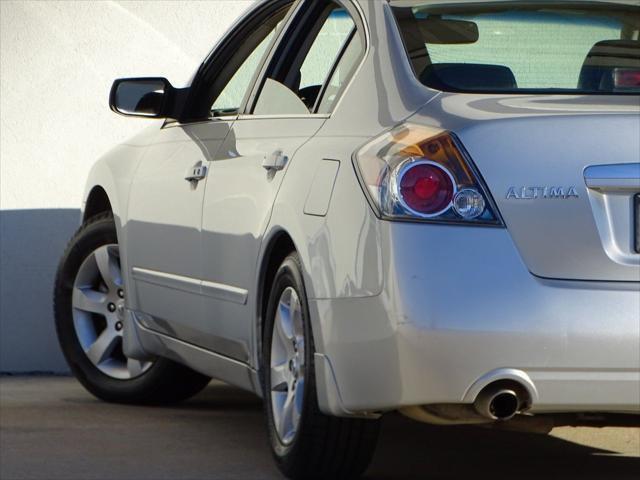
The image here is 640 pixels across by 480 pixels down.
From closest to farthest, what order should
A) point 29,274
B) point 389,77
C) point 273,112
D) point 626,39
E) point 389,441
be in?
point 389,77, point 626,39, point 273,112, point 389,441, point 29,274

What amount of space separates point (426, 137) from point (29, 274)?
4.48 meters

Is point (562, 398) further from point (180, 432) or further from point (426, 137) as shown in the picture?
point (180, 432)

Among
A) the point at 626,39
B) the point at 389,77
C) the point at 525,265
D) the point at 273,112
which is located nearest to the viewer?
the point at 525,265

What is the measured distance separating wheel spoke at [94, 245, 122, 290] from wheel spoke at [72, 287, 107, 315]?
0.09 metres

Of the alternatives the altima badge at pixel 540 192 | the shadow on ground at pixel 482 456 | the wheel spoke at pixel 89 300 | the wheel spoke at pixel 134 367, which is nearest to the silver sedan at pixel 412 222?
the altima badge at pixel 540 192

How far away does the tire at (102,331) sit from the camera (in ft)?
23.5

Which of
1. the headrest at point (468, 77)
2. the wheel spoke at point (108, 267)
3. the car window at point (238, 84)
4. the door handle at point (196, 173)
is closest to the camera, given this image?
the headrest at point (468, 77)

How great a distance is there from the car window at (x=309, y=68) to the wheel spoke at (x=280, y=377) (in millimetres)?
790

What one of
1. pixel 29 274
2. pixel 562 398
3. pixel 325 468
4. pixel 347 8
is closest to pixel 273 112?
pixel 347 8

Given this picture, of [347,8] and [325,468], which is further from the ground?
[347,8]

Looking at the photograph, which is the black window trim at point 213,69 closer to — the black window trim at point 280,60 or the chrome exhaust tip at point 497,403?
the black window trim at point 280,60

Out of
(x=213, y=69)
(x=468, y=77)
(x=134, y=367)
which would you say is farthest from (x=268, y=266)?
(x=134, y=367)

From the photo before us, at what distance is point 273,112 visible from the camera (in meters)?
5.66

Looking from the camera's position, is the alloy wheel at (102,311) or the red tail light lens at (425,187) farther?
the alloy wheel at (102,311)
